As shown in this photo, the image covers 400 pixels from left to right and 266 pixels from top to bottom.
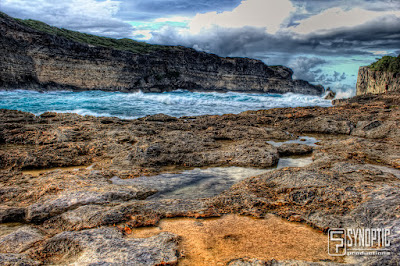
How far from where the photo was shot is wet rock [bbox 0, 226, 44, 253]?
8.21 feet

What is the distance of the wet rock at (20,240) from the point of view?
250cm

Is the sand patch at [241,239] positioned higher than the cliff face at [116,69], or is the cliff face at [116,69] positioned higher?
the cliff face at [116,69]

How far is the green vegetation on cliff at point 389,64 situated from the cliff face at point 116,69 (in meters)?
35.0

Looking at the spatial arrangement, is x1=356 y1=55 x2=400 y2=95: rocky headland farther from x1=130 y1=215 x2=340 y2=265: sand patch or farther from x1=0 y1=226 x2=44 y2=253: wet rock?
x1=0 y1=226 x2=44 y2=253: wet rock

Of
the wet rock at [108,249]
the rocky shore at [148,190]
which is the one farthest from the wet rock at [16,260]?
the wet rock at [108,249]

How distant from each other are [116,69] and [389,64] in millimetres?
40378

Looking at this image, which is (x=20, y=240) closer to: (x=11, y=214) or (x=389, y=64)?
(x=11, y=214)

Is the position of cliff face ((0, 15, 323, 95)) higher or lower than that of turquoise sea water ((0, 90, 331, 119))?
higher

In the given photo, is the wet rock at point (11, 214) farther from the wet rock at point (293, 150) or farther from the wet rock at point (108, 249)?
the wet rock at point (293, 150)

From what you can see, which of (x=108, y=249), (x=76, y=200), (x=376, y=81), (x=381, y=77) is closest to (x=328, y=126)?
(x=76, y=200)


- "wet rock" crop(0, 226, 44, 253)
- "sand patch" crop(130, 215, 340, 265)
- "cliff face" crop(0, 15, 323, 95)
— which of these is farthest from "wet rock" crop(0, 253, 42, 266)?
"cliff face" crop(0, 15, 323, 95)

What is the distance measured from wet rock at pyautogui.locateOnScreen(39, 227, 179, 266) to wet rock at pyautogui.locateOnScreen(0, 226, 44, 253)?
0.83 feet

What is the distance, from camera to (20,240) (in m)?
2.64

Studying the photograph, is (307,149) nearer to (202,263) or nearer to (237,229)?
(237,229)
